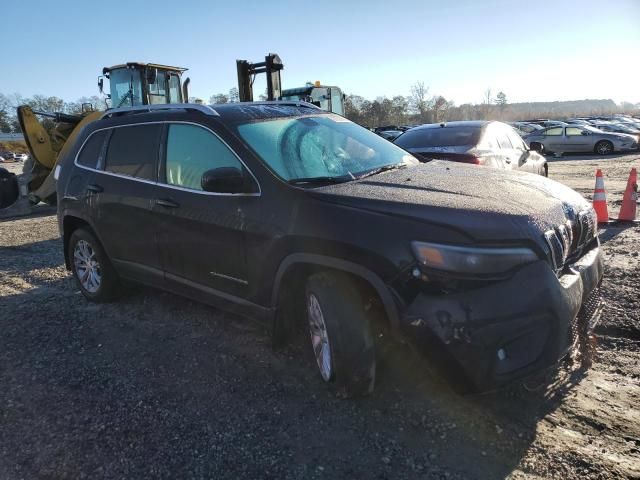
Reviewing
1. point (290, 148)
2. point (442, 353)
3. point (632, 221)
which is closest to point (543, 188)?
point (442, 353)

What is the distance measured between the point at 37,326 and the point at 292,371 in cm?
267

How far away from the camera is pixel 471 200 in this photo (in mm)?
2998

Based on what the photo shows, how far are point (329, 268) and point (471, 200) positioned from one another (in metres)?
0.94

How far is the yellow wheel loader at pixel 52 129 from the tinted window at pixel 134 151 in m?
6.95

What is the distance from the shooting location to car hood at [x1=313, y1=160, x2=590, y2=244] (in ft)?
9.12

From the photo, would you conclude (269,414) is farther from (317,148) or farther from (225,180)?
(317,148)

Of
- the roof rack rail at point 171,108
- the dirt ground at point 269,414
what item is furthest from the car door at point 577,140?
the roof rack rail at point 171,108

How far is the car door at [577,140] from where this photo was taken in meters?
23.4

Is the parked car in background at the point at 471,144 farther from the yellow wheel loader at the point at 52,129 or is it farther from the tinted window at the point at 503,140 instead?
the yellow wheel loader at the point at 52,129

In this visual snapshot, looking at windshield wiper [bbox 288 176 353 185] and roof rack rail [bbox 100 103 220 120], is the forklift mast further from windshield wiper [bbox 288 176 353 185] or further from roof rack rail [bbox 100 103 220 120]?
windshield wiper [bbox 288 176 353 185]

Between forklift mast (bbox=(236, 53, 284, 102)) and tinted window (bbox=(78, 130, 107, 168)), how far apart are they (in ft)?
23.1

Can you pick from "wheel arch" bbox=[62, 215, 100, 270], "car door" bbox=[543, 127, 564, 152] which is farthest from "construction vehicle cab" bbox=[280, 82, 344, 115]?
"wheel arch" bbox=[62, 215, 100, 270]

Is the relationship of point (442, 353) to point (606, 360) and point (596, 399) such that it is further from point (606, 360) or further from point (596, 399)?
point (606, 360)

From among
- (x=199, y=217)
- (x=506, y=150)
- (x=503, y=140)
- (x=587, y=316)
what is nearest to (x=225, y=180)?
(x=199, y=217)
